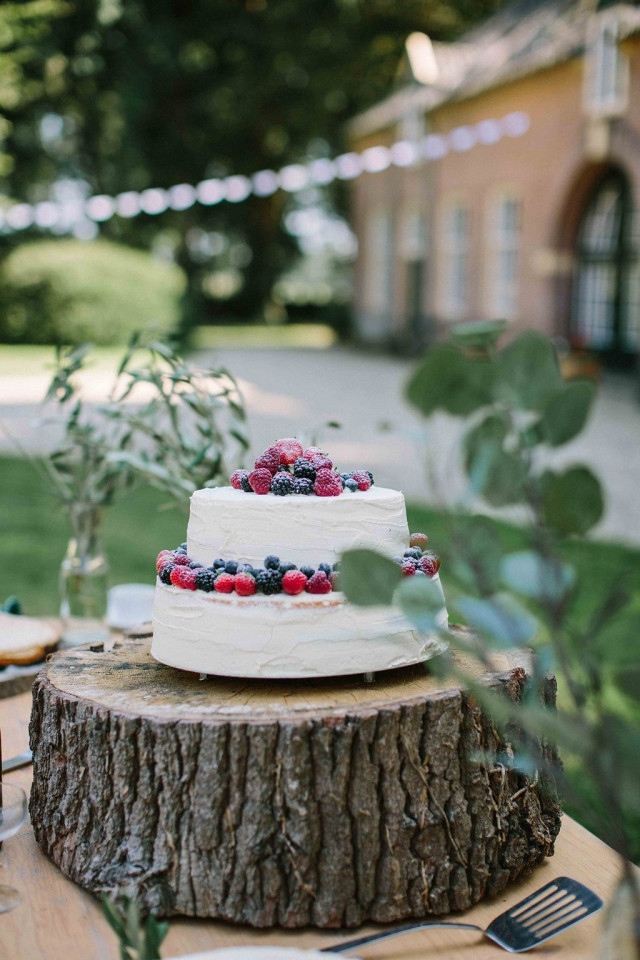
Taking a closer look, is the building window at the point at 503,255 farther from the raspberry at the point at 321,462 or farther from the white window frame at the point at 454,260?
the raspberry at the point at 321,462

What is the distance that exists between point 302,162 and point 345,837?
1109 inches

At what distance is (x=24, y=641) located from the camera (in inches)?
115

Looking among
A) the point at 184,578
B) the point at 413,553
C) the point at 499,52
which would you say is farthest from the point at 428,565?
the point at 499,52

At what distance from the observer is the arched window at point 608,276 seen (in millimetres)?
13820

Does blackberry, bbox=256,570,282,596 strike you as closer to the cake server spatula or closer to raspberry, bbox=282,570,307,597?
raspberry, bbox=282,570,307,597

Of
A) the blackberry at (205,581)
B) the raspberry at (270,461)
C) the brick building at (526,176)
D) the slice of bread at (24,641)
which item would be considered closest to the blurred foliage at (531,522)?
the blackberry at (205,581)

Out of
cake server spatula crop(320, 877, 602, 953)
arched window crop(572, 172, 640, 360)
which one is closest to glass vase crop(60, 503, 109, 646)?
cake server spatula crop(320, 877, 602, 953)

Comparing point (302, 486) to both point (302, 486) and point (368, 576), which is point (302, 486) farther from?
point (368, 576)

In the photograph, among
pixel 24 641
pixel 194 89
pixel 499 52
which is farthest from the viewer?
pixel 194 89

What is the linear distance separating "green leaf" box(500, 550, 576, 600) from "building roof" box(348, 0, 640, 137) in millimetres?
12868

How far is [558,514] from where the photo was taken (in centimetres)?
86

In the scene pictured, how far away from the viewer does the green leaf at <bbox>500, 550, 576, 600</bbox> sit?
0.84 metres

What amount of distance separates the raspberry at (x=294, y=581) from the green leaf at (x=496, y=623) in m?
0.96

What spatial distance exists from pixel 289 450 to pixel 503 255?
1510 cm
